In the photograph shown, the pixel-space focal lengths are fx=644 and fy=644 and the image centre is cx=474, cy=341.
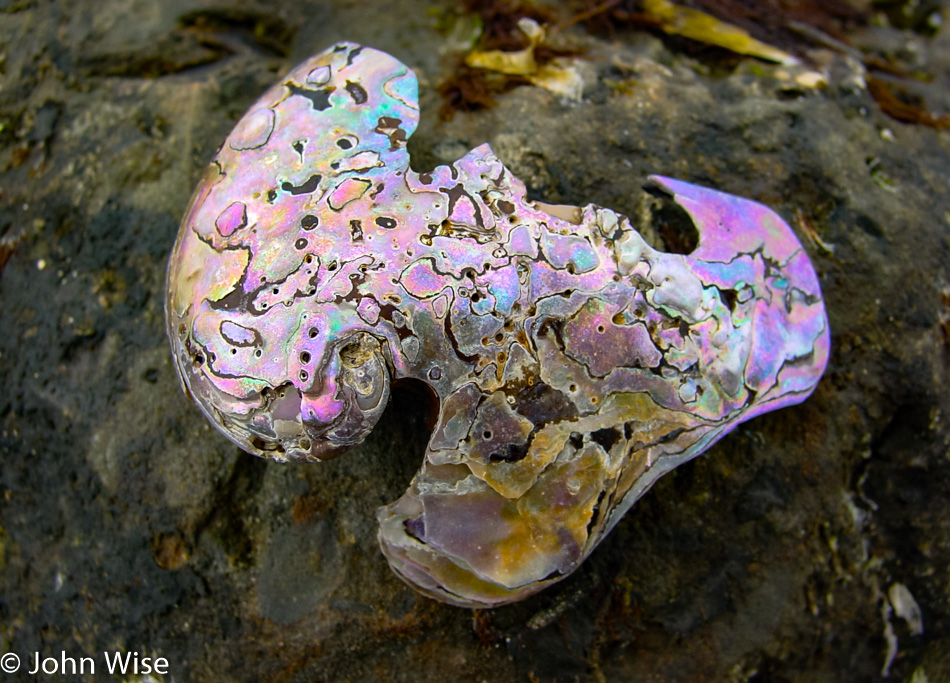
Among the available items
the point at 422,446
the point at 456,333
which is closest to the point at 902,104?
the point at 456,333

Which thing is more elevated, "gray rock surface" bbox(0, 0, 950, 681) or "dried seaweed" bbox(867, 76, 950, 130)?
"dried seaweed" bbox(867, 76, 950, 130)

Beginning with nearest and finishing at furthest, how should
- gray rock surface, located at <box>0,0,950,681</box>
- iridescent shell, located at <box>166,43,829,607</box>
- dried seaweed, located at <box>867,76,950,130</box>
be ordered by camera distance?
iridescent shell, located at <box>166,43,829,607</box> → gray rock surface, located at <box>0,0,950,681</box> → dried seaweed, located at <box>867,76,950,130</box>

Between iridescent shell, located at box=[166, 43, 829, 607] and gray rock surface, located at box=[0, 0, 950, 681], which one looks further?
gray rock surface, located at box=[0, 0, 950, 681]

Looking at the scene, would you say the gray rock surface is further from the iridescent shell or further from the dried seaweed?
the iridescent shell

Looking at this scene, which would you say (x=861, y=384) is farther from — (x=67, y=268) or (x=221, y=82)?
(x=67, y=268)

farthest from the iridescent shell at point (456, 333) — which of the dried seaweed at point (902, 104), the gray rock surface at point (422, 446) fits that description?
the dried seaweed at point (902, 104)

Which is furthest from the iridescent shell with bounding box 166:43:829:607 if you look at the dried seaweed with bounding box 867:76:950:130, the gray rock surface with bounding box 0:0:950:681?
the dried seaweed with bounding box 867:76:950:130
